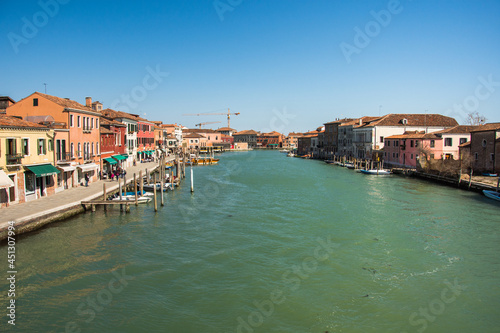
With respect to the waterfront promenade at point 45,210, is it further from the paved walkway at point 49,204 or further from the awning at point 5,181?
the awning at point 5,181

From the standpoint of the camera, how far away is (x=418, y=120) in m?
47.5

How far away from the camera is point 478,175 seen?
2861 centimetres

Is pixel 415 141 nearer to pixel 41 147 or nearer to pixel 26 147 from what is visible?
pixel 41 147

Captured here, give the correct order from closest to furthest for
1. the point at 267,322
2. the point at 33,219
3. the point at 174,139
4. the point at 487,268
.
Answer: the point at 267,322 → the point at 487,268 → the point at 33,219 → the point at 174,139

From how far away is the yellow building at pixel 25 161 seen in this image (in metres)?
15.2

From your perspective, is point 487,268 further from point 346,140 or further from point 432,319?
point 346,140

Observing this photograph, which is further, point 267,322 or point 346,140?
point 346,140

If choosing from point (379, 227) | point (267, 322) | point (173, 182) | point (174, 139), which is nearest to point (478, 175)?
point (379, 227)

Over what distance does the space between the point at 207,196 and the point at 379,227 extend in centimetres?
1218

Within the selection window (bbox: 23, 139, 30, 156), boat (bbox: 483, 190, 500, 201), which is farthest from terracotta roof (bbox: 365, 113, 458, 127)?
window (bbox: 23, 139, 30, 156)

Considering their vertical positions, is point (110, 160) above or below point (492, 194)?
above
